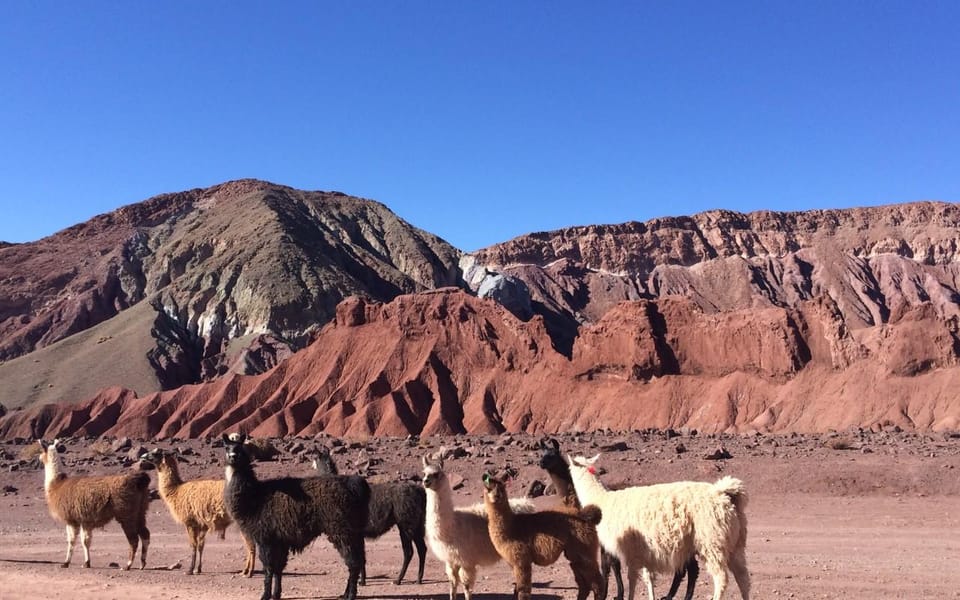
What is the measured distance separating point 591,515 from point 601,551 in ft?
3.56

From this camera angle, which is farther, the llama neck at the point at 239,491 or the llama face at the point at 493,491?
the llama neck at the point at 239,491

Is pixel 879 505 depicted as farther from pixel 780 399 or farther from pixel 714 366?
pixel 714 366

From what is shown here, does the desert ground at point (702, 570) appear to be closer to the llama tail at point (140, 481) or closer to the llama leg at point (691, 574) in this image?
the llama leg at point (691, 574)

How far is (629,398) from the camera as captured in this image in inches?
3209

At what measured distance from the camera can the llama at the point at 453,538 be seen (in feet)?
38.9

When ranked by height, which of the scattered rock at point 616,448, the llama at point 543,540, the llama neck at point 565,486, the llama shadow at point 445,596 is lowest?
the llama shadow at point 445,596

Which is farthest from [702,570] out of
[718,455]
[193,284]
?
[193,284]

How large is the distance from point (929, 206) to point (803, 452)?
509 ft

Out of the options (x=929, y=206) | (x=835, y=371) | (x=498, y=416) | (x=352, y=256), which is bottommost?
(x=498, y=416)

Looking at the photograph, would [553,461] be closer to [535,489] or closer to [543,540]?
[543,540]

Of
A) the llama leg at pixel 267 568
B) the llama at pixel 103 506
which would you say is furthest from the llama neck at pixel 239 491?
the llama at pixel 103 506

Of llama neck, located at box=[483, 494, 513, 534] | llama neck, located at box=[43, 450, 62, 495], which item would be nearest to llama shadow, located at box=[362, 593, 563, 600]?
llama neck, located at box=[483, 494, 513, 534]

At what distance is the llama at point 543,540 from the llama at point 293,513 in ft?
→ 8.10

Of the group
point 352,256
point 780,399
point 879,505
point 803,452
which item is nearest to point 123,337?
point 352,256
